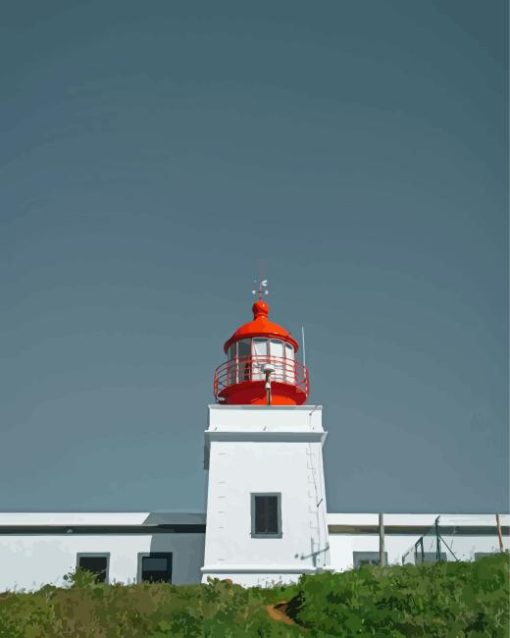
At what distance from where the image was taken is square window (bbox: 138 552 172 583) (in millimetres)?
26594

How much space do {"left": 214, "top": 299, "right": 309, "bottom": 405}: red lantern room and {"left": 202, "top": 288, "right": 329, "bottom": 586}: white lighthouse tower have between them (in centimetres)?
8

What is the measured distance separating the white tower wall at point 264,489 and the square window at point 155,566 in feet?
11.8

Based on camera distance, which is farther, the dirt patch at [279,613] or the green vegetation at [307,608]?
the dirt patch at [279,613]

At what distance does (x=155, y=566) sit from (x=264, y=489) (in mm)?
5681

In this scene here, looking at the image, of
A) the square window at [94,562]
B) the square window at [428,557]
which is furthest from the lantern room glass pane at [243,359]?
the square window at [428,557]

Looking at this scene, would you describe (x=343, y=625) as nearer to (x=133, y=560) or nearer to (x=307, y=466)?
(x=307, y=466)

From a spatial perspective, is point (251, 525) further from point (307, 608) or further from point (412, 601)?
point (412, 601)

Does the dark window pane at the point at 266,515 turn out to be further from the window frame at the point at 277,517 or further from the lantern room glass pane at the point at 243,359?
the lantern room glass pane at the point at 243,359

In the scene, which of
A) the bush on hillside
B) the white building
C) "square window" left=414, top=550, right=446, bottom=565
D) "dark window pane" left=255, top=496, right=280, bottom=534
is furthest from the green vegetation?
"dark window pane" left=255, top=496, right=280, bottom=534

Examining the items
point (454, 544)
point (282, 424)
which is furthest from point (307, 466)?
point (454, 544)

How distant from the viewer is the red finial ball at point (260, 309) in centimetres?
3191

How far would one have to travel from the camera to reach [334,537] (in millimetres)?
28250

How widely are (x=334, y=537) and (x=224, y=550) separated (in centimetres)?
609

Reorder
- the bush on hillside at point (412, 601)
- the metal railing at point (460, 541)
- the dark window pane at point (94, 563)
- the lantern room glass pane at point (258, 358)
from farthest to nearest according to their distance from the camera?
the lantern room glass pane at point (258, 358) < the dark window pane at point (94, 563) < the metal railing at point (460, 541) < the bush on hillside at point (412, 601)
